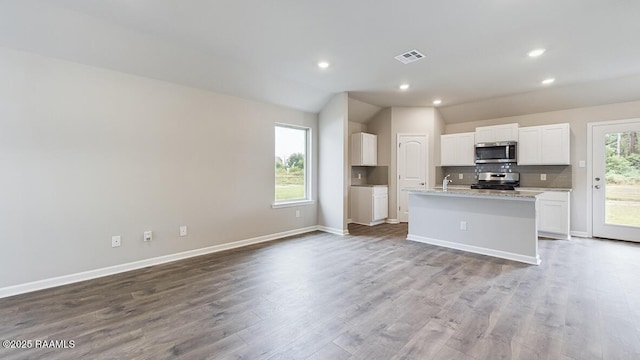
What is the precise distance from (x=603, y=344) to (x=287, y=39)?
3934mm

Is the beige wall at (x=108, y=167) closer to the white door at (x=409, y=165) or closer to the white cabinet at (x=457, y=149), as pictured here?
the white door at (x=409, y=165)

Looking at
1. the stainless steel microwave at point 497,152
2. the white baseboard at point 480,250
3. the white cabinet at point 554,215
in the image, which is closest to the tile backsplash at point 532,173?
the stainless steel microwave at point 497,152

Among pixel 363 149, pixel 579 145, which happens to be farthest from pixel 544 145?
pixel 363 149

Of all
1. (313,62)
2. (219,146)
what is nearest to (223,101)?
(219,146)

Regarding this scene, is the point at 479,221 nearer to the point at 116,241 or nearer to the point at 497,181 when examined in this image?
the point at 497,181

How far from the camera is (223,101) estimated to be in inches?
169

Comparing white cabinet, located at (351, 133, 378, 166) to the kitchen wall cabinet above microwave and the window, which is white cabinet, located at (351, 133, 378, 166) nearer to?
the window

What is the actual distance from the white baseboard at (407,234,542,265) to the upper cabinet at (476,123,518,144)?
278 cm

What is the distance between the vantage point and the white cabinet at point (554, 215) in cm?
487

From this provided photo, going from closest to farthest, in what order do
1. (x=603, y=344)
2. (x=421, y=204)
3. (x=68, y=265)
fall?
(x=603, y=344) → (x=68, y=265) → (x=421, y=204)

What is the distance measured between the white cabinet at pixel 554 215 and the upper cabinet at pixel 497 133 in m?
1.30

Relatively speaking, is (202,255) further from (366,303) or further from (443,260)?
(443,260)

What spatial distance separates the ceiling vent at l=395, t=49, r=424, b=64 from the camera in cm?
354

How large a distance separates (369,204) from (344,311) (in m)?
3.93
